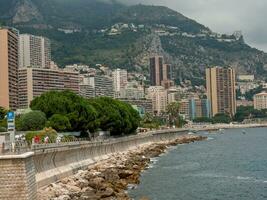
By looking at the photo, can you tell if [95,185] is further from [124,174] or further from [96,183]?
[124,174]

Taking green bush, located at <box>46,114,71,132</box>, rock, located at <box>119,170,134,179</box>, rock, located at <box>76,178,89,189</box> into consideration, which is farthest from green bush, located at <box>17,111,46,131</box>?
rock, located at <box>76,178,89,189</box>

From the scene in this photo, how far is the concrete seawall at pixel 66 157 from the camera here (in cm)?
4512

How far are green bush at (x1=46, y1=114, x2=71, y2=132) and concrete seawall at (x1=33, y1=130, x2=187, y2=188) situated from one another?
6201 millimetres

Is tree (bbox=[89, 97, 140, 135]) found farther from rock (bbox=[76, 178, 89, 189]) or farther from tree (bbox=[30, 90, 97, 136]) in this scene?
rock (bbox=[76, 178, 89, 189])

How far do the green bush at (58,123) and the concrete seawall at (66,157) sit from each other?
20.3 ft

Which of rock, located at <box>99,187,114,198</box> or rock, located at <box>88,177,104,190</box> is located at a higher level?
rock, located at <box>88,177,104,190</box>

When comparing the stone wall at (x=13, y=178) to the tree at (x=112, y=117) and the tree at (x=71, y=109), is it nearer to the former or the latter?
the tree at (x=71, y=109)

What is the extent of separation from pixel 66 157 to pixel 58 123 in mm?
25399

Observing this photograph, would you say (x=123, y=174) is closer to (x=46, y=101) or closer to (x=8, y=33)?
(x=46, y=101)

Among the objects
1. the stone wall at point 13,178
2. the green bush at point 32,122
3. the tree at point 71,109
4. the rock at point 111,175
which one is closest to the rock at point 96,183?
the rock at point 111,175

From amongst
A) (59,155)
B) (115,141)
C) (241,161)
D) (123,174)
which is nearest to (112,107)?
(115,141)

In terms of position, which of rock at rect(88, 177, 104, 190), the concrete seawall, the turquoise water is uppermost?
the concrete seawall

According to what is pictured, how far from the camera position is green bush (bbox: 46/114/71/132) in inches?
3199

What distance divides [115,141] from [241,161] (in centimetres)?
2184
